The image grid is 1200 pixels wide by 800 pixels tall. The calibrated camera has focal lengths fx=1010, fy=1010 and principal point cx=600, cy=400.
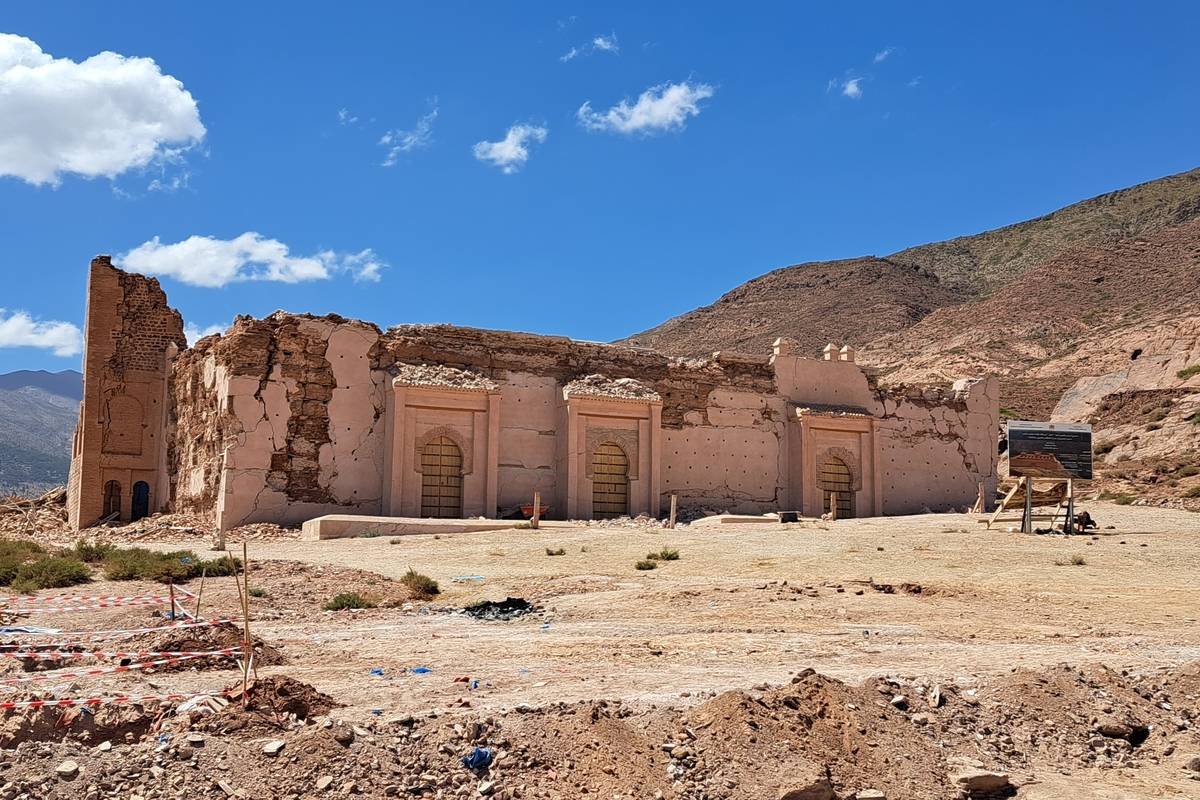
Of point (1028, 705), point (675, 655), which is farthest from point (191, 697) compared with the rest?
point (1028, 705)

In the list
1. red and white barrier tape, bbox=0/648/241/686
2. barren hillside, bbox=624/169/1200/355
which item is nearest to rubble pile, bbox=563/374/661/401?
red and white barrier tape, bbox=0/648/241/686

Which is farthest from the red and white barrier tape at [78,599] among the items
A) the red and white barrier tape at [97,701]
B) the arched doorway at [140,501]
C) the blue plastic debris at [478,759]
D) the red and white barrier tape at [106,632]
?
the arched doorway at [140,501]

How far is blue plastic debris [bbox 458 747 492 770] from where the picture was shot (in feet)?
20.1

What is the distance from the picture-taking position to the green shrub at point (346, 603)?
12172 millimetres

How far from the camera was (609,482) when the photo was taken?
25.9 meters

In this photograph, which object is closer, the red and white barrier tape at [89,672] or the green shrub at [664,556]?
the red and white barrier tape at [89,672]

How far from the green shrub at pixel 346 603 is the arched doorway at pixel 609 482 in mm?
13384

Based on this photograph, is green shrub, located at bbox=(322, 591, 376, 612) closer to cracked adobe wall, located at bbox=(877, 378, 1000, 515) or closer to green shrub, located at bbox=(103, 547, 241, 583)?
green shrub, located at bbox=(103, 547, 241, 583)

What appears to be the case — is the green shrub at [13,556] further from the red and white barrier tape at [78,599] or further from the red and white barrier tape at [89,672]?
the red and white barrier tape at [89,672]

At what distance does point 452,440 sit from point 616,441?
4357 millimetres

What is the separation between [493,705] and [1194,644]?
24.0ft

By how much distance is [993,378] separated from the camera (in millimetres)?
32031

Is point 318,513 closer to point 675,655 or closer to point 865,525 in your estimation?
point 865,525

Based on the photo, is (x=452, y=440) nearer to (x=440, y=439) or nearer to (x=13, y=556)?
(x=440, y=439)
